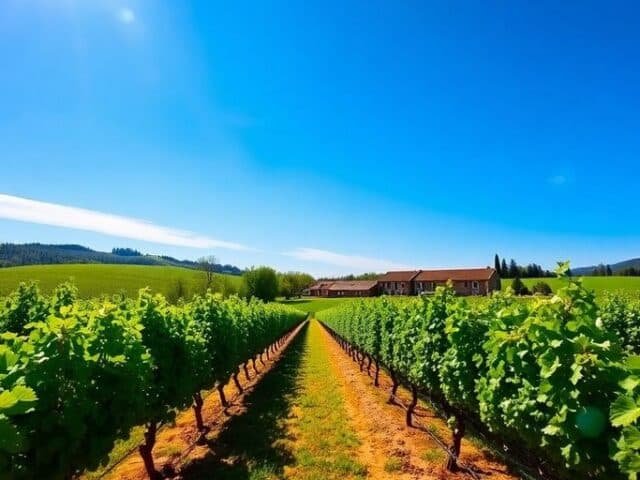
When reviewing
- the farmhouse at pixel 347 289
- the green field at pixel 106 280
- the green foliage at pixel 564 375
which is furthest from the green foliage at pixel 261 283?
the green foliage at pixel 564 375

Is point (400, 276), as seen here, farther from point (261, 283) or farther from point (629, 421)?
point (629, 421)

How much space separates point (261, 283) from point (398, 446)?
302 ft

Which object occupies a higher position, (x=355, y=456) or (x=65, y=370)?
(x=65, y=370)

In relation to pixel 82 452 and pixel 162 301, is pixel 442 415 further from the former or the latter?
pixel 82 452

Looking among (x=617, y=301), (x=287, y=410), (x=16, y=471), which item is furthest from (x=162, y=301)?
(x=617, y=301)

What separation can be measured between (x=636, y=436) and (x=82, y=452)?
528cm

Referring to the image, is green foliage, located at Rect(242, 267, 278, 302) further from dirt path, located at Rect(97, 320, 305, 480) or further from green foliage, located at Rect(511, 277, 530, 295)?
dirt path, located at Rect(97, 320, 305, 480)

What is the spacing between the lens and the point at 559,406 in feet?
12.5

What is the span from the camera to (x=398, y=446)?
9188mm

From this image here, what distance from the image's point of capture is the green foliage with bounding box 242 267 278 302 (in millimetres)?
97681

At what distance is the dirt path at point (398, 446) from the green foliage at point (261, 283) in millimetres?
84853

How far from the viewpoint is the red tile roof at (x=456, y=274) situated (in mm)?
86825

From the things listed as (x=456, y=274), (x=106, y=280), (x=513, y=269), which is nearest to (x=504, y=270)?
(x=513, y=269)

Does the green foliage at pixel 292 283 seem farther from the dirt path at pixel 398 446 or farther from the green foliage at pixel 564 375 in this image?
the green foliage at pixel 564 375
